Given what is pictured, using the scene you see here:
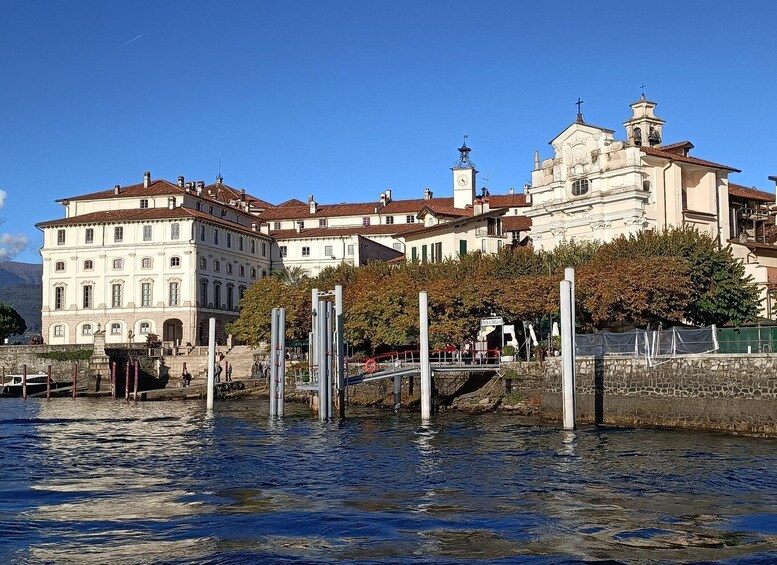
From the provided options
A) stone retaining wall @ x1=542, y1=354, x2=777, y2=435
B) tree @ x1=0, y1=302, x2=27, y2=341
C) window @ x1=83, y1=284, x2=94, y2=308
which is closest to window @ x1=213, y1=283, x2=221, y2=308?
window @ x1=83, y1=284, x2=94, y2=308

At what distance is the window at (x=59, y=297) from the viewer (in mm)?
105500

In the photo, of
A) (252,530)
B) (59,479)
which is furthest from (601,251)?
(252,530)

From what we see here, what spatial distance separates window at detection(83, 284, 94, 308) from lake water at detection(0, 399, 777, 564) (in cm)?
6579

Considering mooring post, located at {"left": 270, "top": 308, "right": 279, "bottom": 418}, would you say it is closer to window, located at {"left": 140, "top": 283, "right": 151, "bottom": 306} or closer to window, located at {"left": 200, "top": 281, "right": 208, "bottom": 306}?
window, located at {"left": 200, "top": 281, "right": 208, "bottom": 306}

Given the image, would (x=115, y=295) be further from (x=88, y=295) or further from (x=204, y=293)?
(x=204, y=293)

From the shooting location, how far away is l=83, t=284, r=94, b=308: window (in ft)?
344

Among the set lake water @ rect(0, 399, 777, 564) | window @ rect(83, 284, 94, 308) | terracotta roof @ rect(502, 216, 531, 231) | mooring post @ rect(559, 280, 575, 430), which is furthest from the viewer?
window @ rect(83, 284, 94, 308)

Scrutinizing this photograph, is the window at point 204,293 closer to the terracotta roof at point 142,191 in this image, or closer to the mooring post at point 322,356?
the terracotta roof at point 142,191

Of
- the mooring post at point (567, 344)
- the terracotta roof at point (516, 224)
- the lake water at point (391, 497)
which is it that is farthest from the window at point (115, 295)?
the mooring post at point (567, 344)

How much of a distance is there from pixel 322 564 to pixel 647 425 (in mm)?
24558

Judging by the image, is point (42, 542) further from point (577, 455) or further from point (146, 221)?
point (146, 221)

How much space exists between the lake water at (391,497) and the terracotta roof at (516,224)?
174 feet

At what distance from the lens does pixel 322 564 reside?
17.3 meters

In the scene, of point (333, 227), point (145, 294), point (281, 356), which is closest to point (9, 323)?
point (145, 294)
